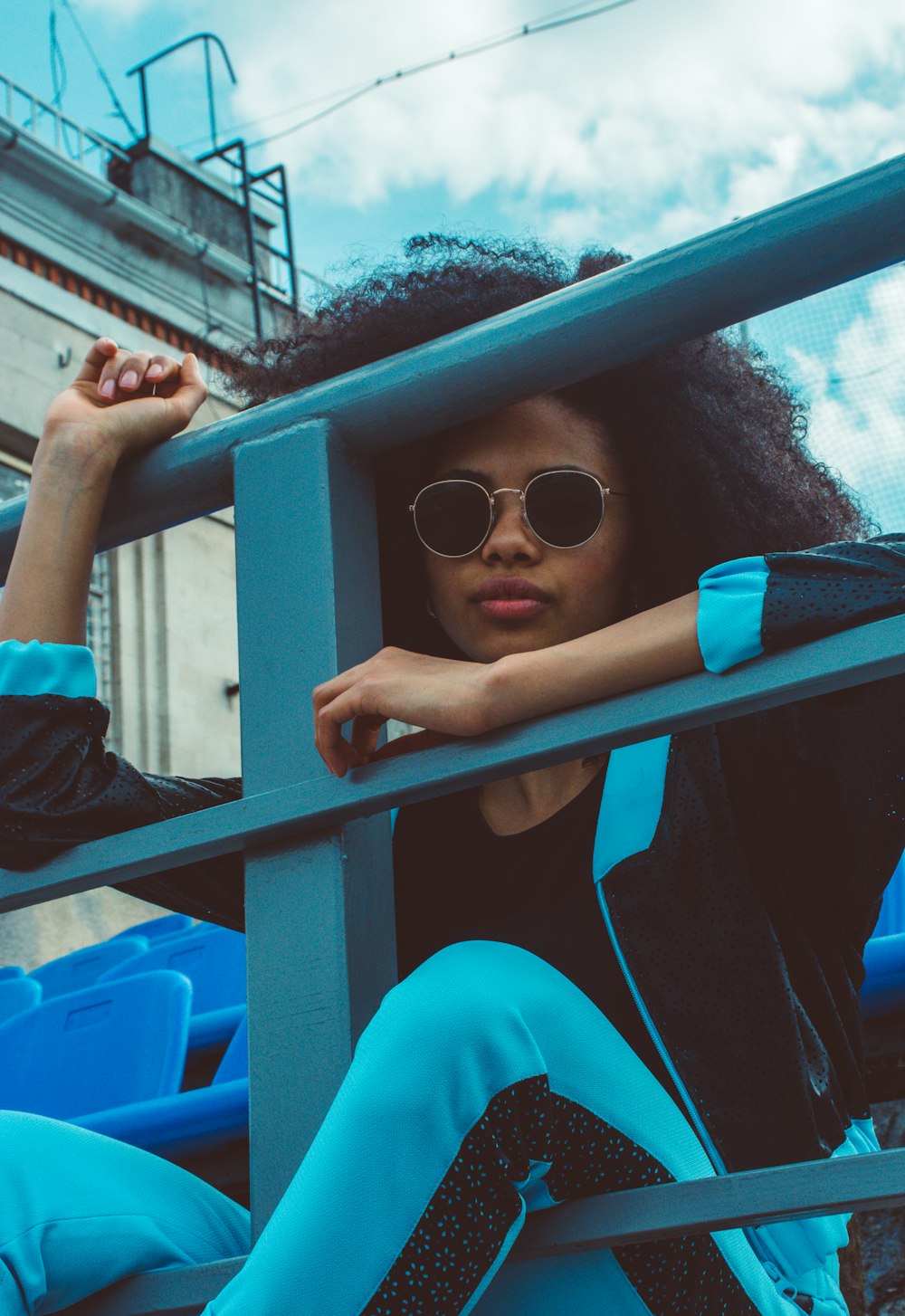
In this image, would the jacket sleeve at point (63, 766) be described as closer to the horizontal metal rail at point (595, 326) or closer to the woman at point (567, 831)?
the woman at point (567, 831)

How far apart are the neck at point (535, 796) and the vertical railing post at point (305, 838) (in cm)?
31

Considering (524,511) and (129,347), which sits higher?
(129,347)

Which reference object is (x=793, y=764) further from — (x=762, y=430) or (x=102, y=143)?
(x=102, y=143)

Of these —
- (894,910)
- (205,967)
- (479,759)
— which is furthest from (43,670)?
(205,967)

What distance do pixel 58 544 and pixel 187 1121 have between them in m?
1.08

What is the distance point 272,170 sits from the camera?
12672 mm

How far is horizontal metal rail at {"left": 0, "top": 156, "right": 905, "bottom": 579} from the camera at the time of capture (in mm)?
1043

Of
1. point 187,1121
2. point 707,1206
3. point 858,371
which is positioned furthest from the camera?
point 858,371

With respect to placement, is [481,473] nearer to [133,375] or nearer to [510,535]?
[510,535]

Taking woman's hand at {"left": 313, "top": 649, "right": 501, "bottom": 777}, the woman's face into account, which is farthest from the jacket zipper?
the woman's face

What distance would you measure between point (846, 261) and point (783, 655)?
289 millimetres

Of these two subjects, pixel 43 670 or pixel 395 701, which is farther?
pixel 43 670

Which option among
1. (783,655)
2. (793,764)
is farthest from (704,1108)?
(783,655)

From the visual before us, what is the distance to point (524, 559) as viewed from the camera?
143 centimetres
